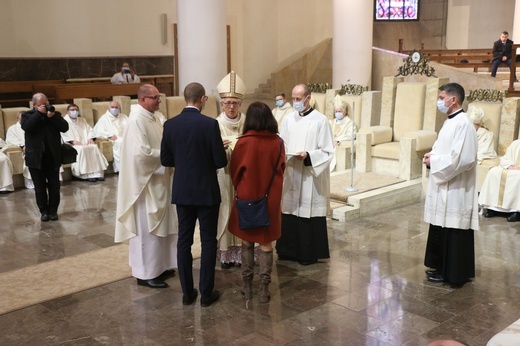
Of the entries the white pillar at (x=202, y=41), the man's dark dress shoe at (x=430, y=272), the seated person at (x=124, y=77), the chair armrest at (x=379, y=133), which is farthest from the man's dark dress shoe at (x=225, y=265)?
the seated person at (x=124, y=77)

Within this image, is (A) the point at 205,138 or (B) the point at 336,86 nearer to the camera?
(A) the point at 205,138

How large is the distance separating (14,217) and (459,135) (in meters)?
5.39

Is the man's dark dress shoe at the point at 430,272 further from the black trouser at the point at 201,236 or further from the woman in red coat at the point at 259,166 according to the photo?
the black trouser at the point at 201,236

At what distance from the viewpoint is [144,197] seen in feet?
16.8

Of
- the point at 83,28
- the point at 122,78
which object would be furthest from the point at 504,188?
the point at 83,28

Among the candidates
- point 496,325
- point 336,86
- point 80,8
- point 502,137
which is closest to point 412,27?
point 336,86

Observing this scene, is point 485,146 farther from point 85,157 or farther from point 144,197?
point 85,157

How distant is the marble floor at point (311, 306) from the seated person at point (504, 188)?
0.75 metres

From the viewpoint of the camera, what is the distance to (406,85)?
32.3 feet

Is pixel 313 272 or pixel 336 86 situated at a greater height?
pixel 336 86

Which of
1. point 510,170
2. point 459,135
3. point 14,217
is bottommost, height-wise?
point 14,217

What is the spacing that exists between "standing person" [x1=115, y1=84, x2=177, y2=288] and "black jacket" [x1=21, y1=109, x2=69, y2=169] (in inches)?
97.7

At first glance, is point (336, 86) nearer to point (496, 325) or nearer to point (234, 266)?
point (234, 266)

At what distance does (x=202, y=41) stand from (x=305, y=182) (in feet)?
23.2
